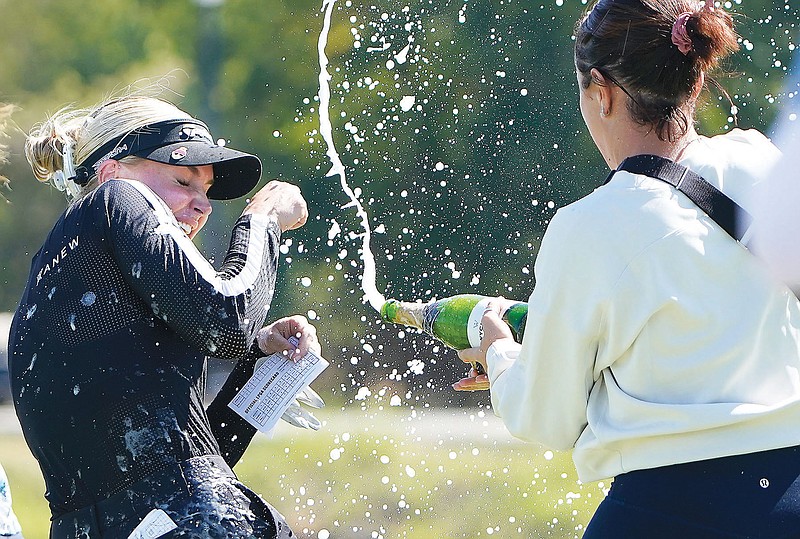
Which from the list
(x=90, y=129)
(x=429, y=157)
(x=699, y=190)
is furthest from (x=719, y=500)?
(x=429, y=157)

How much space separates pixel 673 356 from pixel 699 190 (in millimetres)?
311

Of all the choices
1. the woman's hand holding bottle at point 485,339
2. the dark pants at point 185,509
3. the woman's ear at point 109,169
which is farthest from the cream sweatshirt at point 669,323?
the woman's ear at point 109,169

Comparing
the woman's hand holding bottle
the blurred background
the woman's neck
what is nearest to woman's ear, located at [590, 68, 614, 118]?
the woman's neck

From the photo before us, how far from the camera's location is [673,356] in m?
2.04

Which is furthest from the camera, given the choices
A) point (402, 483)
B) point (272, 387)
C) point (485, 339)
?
point (402, 483)

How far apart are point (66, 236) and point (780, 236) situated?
4.65 feet

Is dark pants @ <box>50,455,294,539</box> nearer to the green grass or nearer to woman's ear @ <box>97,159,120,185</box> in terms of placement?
woman's ear @ <box>97,159,120,185</box>

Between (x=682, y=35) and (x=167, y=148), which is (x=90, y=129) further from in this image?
(x=682, y=35)

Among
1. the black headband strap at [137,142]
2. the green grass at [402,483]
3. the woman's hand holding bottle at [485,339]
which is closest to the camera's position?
the woman's hand holding bottle at [485,339]

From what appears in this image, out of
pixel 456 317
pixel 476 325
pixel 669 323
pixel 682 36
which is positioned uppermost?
pixel 682 36

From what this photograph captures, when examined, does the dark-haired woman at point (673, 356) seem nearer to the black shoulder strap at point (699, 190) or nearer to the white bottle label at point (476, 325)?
the black shoulder strap at point (699, 190)

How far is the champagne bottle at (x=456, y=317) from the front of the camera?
281 cm

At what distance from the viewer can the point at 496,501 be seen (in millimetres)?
6492

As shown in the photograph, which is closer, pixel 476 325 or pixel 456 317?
pixel 476 325
